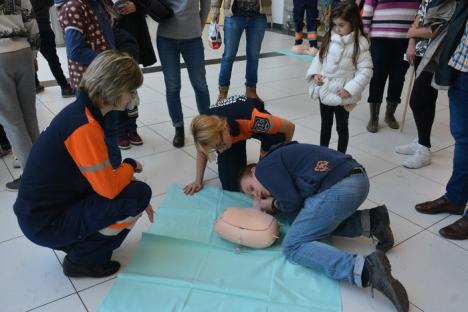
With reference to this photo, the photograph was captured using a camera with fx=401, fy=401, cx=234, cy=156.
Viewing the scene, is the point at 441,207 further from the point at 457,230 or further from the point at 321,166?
the point at 321,166

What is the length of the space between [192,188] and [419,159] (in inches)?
53.1

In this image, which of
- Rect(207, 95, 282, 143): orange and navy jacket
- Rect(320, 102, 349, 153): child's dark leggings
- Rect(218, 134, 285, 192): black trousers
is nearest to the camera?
Rect(207, 95, 282, 143): orange and navy jacket

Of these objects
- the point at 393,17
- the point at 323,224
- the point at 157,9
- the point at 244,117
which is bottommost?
the point at 323,224

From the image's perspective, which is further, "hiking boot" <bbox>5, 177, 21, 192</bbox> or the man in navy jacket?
"hiking boot" <bbox>5, 177, 21, 192</bbox>

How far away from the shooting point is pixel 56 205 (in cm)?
134

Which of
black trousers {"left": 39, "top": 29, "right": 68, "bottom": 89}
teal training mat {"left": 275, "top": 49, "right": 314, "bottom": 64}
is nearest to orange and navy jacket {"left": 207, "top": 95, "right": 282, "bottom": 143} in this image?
black trousers {"left": 39, "top": 29, "right": 68, "bottom": 89}

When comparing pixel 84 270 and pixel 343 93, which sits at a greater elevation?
pixel 343 93

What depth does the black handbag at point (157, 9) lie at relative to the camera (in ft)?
7.31

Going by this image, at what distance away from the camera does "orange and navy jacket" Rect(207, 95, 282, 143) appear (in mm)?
1825

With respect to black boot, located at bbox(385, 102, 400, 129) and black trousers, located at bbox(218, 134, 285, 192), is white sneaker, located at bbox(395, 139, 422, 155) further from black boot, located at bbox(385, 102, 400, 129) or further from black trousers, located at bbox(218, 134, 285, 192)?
black trousers, located at bbox(218, 134, 285, 192)

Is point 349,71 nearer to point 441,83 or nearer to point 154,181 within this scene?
point 441,83

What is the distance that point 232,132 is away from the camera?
5.98 ft

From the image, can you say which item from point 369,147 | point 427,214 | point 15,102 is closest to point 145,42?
point 15,102

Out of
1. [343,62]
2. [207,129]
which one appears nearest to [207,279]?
[207,129]
